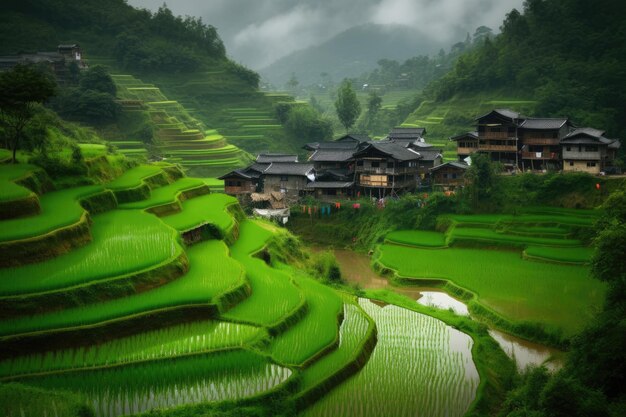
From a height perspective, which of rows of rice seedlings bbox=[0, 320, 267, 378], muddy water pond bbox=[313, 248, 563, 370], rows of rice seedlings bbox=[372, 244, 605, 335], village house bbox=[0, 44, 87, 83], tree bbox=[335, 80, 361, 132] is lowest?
muddy water pond bbox=[313, 248, 563, 370]

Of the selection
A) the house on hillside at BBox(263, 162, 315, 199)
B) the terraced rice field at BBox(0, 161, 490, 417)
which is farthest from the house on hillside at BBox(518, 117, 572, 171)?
the terraced rice field at BBox(0, 161, 490, 417)

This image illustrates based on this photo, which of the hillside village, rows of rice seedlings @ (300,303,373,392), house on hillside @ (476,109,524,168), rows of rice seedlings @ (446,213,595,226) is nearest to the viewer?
rows of rice seedlings @ (300,303,373,392)

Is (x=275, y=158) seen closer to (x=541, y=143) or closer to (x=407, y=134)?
(x=407, y=134)

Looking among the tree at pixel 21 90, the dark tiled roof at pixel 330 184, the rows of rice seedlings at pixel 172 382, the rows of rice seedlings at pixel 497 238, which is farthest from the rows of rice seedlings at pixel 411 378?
the dark tiled roof at pixel 330 184

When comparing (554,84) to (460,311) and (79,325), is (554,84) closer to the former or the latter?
(460,311)

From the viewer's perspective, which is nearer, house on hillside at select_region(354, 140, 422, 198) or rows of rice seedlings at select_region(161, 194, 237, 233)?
rows of rice seedlings at select_region(161, 194, 237, 233)

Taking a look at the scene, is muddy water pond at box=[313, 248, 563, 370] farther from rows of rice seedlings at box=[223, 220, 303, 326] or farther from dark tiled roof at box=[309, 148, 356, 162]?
dark tiled roof at box=[309, 148, 356, 162]

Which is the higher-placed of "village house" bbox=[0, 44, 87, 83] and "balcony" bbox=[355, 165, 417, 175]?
"village house" bbox=[0, 44, 87, 83]
